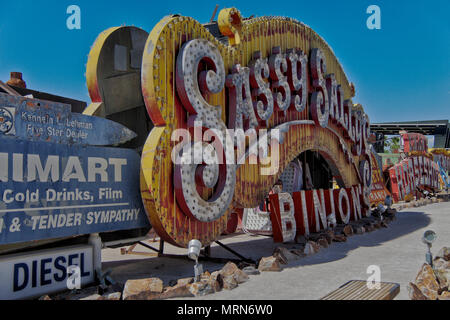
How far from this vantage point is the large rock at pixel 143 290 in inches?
212

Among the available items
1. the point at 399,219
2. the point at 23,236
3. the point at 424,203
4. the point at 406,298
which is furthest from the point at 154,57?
the point at 424,203

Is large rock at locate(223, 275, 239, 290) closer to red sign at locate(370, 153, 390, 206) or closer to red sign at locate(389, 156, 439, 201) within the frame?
red sign at locate(370, 153, 390, 206)

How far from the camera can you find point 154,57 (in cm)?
654

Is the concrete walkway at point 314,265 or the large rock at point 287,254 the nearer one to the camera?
the concrete walkway at point 314,265

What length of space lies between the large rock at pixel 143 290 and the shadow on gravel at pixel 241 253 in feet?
3.66

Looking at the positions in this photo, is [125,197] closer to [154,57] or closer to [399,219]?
[154,57]

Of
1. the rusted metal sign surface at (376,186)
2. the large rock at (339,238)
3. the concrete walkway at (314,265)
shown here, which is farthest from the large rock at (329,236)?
the rusted metal sign surface at (376,186)

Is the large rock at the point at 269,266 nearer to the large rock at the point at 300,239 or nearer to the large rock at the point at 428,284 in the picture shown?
the large rock at the point at 428,284

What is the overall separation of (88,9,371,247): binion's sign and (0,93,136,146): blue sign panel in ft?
2.49

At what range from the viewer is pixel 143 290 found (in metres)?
5.52

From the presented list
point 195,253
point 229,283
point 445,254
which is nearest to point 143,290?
point 195,253

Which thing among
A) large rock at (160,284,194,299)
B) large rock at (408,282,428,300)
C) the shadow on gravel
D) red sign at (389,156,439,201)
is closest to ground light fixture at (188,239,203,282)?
large rock at (160,284,194,299)

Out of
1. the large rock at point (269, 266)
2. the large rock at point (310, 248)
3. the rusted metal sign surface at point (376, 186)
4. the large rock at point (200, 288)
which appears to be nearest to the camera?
the large rock at point (200, 288)

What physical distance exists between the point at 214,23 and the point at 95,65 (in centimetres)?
369
